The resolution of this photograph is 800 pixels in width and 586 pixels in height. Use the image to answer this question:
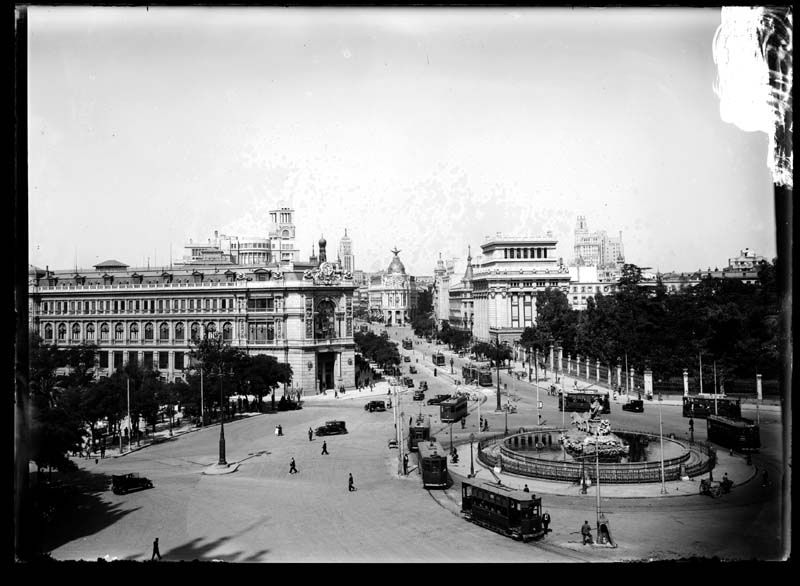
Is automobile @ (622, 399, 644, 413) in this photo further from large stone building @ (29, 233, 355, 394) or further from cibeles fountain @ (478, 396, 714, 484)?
large stone building @ (29, 233, 355, 394)

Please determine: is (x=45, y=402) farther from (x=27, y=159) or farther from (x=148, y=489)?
(x=27, y=159)

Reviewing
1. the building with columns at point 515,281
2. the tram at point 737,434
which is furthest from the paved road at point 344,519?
the building with columns at point 515,281

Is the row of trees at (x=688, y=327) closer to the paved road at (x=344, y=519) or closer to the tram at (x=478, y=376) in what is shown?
the tram at (x=478, y=376)

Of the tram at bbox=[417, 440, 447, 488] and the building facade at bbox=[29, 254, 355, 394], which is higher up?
the building facade at bbox=[29, 254, 355, 394]

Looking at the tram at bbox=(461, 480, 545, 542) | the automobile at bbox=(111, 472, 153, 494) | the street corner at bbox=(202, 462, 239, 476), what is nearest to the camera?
the tram at bbox=(461, 480, 545, 542)

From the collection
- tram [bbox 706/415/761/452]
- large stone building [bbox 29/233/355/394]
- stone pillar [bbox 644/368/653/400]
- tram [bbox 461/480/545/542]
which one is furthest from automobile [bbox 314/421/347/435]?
stone pillar [bbox 644/368/653/400]

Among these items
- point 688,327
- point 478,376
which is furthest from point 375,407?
point 688,327

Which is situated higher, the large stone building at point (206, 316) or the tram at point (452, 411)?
the large stone building at point (206, 316)

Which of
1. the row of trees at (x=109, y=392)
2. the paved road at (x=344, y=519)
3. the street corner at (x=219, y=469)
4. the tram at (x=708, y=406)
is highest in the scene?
the row of trees at (x=109, y=392)
